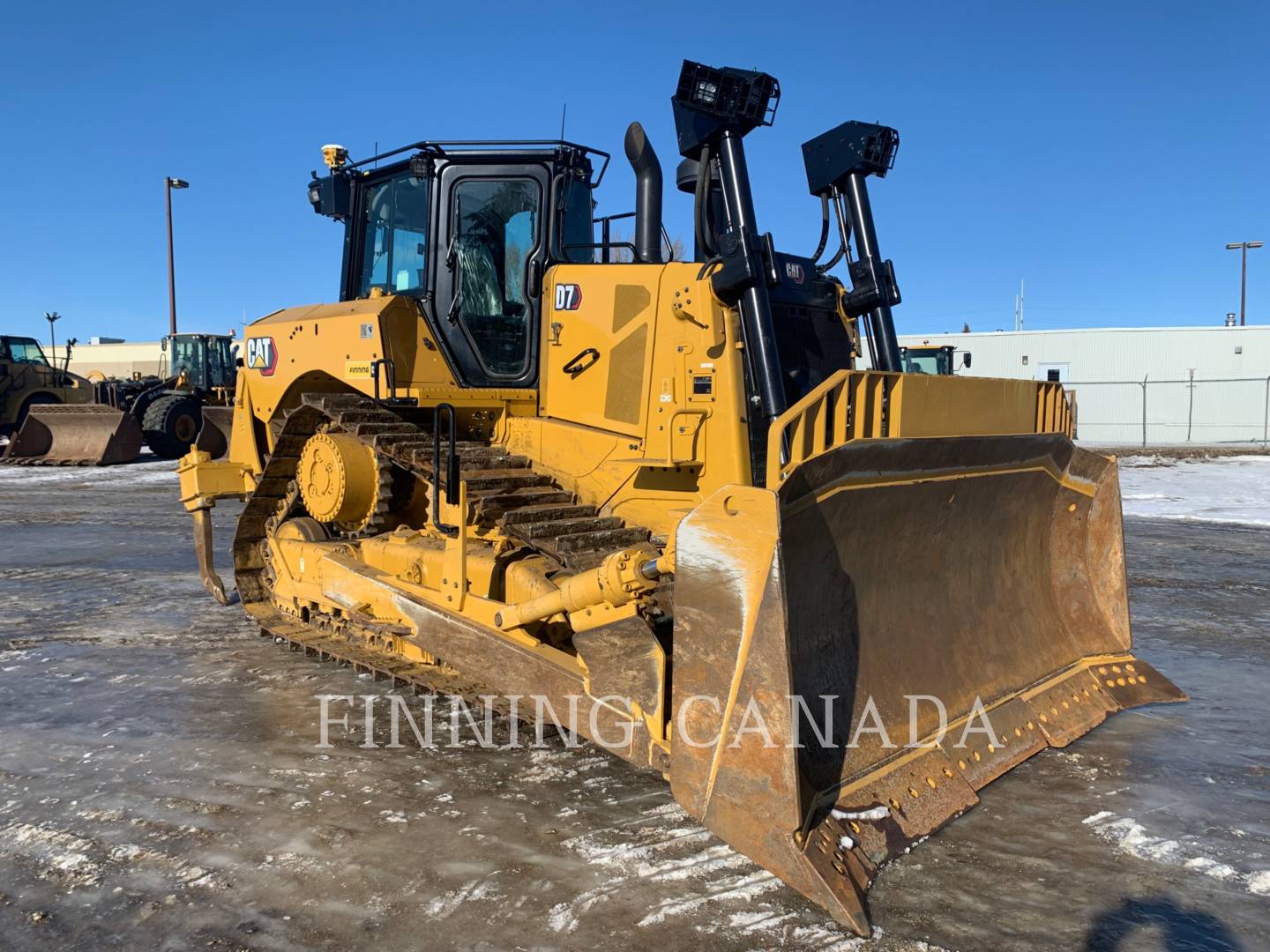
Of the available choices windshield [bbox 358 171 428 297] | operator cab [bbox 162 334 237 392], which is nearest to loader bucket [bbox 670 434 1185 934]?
windshield [bbox 358 171 428 297]

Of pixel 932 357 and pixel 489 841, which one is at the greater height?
pixel 932 357

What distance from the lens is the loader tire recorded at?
70.3 ft

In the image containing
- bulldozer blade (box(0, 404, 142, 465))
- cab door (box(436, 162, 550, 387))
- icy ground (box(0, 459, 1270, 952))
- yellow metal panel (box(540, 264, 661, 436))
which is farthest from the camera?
bulldozer blade (box(0, 404, 142, 465))

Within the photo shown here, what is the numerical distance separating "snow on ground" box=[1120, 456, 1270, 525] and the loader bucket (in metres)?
9.26

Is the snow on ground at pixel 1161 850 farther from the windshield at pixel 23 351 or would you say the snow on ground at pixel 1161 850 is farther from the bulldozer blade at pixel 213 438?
the windshield at pixel 23 351

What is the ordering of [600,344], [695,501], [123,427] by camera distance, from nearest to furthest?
[695,501] → [600,344] → [123,427]

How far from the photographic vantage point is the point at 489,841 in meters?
3.34

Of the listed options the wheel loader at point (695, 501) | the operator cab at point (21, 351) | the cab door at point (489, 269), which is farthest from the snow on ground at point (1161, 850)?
the operator cab at point (21, 351)

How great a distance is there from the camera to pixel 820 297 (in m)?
5.24

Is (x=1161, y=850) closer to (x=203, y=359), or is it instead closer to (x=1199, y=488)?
(x=1199, y=488)

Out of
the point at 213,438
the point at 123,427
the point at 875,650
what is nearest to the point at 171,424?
the point at 123,427

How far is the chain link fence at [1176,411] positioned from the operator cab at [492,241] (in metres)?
27.0

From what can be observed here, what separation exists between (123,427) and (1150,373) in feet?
103

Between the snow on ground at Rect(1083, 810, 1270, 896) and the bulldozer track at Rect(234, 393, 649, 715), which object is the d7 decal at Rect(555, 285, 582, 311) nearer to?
the bulldozer track at Rect(234, 393, 649, 715)
